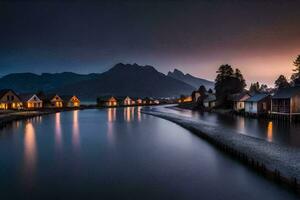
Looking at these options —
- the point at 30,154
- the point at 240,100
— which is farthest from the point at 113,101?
the point at 30,154

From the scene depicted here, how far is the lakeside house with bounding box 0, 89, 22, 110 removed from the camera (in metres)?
83.1

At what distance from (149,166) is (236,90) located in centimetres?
7467

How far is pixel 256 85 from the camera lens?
146625 mm

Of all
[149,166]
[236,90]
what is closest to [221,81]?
[236,90]

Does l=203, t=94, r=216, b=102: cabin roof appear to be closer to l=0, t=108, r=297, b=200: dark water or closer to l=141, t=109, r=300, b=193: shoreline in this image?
l=0, t=108, r=297, b=200: dark water

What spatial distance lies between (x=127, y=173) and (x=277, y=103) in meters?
46.6

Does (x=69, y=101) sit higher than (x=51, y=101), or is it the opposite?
(x=51, y=101)

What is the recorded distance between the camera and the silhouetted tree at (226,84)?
87469 mm

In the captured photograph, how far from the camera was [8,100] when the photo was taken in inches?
3342

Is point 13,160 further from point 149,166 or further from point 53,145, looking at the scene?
point 149,166

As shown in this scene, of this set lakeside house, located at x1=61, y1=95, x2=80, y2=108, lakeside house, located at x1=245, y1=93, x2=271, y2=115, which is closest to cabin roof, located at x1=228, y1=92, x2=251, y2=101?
lakeside house, located at x1=245, y1=93, x2=271, y2=115

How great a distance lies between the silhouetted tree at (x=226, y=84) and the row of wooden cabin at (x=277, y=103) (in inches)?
556

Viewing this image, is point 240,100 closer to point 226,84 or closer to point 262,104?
point 262,104

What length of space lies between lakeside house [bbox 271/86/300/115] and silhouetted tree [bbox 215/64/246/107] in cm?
3057
